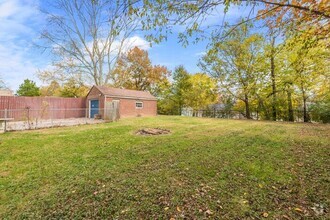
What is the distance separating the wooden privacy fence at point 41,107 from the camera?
46.0 feet

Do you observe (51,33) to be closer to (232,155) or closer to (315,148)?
(232,155)

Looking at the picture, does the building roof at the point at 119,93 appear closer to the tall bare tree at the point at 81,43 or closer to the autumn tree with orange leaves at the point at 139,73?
the tall bare tree at the point at 81,43

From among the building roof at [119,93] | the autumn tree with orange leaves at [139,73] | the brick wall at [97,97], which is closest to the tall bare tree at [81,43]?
the autumn tree with orange leaves at [139,73]

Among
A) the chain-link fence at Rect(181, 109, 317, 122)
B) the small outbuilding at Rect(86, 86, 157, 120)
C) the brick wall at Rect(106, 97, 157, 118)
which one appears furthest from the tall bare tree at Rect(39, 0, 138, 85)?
the chain-link fence at Rect(181, 109, 317, 122)

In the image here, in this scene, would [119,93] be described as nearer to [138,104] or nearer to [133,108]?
[133,108]

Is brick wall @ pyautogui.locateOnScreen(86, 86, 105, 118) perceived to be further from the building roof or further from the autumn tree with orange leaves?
the autumn tree with orange leaves

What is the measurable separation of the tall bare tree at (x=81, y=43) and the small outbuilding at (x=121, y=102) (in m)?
5.25

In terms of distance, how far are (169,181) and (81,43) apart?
2211 centimetres

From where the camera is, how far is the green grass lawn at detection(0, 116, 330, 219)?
107 inches

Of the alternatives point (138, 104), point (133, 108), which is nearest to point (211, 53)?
point (133, 108)

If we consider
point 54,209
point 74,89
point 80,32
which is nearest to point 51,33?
point 80,32

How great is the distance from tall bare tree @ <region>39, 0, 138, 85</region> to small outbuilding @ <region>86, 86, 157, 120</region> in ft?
17.2

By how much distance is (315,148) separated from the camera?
543 centimetres

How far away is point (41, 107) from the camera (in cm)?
1577
